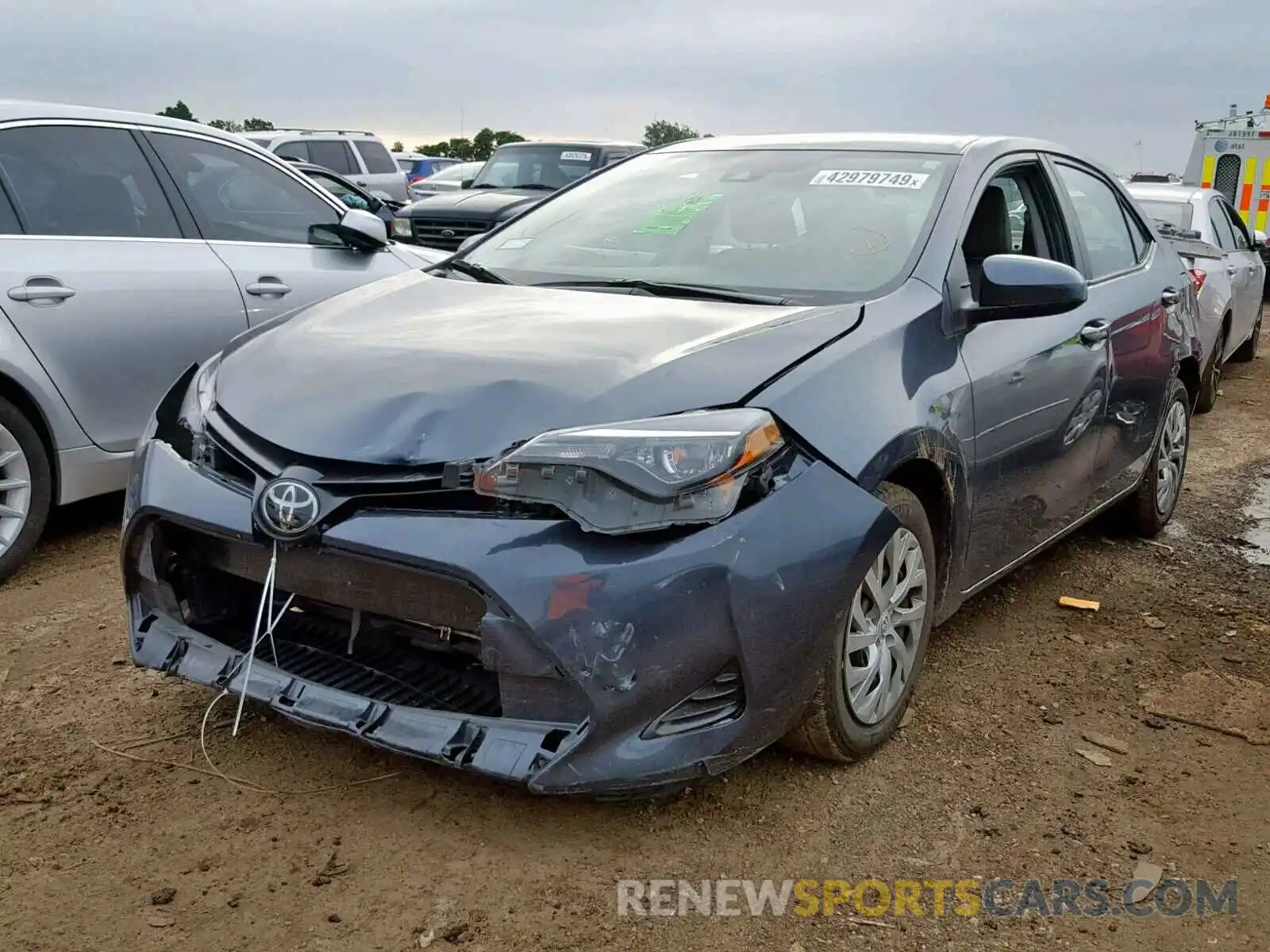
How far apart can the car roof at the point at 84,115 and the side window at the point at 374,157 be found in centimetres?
1337

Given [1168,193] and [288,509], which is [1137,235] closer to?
[288,509]

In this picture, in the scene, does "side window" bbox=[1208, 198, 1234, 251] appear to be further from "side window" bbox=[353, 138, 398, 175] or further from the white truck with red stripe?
"side window" bbox=[353, 138, 398, 175]

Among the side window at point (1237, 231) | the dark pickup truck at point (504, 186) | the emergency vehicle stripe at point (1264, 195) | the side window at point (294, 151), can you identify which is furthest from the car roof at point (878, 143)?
the emergency vehicle stripe at point (1264, 195)

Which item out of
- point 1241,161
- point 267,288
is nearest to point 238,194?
point 267,288

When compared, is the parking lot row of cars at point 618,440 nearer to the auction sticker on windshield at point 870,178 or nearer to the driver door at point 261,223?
the auction sticker on windshield at point 870,178

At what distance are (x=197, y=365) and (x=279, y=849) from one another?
1.46m

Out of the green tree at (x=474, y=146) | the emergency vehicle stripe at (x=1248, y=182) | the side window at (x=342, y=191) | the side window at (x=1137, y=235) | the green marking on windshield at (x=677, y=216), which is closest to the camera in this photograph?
the green marking on windshield at (x=677, y=216)

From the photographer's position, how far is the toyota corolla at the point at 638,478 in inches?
97.6

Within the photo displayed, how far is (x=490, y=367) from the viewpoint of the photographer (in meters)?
2.82

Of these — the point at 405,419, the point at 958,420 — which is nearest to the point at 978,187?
the point at 958,420

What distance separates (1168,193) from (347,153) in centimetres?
1195

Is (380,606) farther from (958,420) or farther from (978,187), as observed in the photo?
(978,187)

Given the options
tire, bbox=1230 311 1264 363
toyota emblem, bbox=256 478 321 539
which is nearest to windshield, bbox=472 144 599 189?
tire, bbox=1230 311 1264 363

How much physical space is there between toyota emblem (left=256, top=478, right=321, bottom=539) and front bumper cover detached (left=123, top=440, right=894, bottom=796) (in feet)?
0.20
